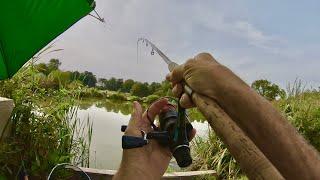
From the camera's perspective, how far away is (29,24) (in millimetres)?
4488

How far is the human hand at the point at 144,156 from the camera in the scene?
5.75ft

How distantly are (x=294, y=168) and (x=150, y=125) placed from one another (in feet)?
3.91

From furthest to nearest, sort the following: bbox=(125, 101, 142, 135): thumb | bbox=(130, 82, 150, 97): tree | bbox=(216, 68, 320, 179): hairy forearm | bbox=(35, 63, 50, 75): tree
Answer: bbox=(130, 82, 150, 97): tree < bbox=(35, 63, 50, 75): tree < bbox=(125, 101, 142, 135): thumb < bbox=(216, 68, 320, 179): hairy forearm

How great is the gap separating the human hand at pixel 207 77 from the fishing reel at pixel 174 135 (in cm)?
35

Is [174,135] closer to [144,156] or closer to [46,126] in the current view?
[144,156]

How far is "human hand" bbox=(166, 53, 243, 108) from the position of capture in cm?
88

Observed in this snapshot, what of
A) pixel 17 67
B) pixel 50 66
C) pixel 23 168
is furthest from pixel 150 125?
pixel 50 66

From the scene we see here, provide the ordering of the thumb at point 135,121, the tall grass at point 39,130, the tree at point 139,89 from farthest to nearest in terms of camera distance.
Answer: the tree at point 139,89
the tall grass at point 39,130
the thumb at point 135,121

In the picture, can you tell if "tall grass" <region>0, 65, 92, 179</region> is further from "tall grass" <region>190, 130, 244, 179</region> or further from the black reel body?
the black reel body

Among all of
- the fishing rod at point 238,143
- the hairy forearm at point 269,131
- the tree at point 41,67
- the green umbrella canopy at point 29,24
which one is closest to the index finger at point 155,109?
the fishing rod at point 238,143

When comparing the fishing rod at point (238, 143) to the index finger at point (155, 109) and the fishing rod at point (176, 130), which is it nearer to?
the fishing rod at point (176, 130)

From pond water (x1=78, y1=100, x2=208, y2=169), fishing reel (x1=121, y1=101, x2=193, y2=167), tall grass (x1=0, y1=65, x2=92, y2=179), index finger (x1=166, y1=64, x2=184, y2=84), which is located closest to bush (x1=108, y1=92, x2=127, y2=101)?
pond water (x1=78, y1=100, x2=208, y2=169)

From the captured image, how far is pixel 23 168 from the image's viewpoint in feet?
14.1

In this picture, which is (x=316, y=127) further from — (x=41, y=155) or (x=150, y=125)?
(x=150, y=125)
